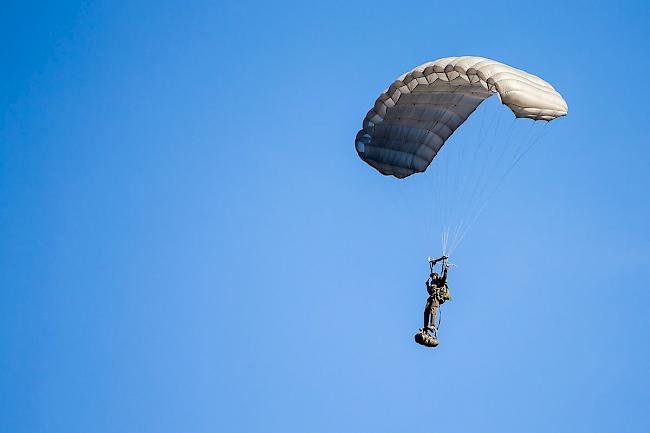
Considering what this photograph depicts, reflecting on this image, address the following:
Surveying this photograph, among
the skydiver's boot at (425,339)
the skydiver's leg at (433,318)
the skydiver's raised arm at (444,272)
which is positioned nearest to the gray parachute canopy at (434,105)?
the skydiver's raised arm at (444,272)

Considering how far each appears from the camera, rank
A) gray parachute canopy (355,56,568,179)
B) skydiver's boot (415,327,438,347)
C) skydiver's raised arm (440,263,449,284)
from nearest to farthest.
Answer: gray parachute canopy (355,56,568,179) < skydiver's boot (415,327,438,347) < skydiver's raised arm (440,263,449,284)

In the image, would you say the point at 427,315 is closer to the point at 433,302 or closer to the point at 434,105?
the point at 433,302

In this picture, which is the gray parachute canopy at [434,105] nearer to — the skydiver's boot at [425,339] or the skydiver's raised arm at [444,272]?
the skydiver's raised arm at [444,272]

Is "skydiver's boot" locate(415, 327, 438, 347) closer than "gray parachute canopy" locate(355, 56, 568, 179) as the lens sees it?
No

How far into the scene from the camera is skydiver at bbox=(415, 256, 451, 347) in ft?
124

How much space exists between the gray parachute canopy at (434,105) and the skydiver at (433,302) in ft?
10.5

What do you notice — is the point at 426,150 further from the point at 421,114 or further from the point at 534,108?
the point at 534,108

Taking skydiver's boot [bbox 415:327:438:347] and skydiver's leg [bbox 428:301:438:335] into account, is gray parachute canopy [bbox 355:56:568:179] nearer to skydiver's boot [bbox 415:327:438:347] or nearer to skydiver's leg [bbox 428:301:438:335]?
skydiver's leg [bbox 428:301:438:335]

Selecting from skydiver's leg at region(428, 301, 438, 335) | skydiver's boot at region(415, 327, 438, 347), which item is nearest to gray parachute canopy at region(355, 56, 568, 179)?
skydiver's leg at region(428, 301, 438, 335)

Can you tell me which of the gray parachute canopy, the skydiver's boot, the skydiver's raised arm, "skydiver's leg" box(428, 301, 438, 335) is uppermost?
the gray parachute canopy

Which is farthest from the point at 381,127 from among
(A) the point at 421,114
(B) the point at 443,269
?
(B) the point at 443,269

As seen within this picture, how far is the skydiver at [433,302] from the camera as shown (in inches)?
1484

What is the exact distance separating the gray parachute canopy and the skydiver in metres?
3.19

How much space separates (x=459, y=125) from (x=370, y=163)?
212cm
